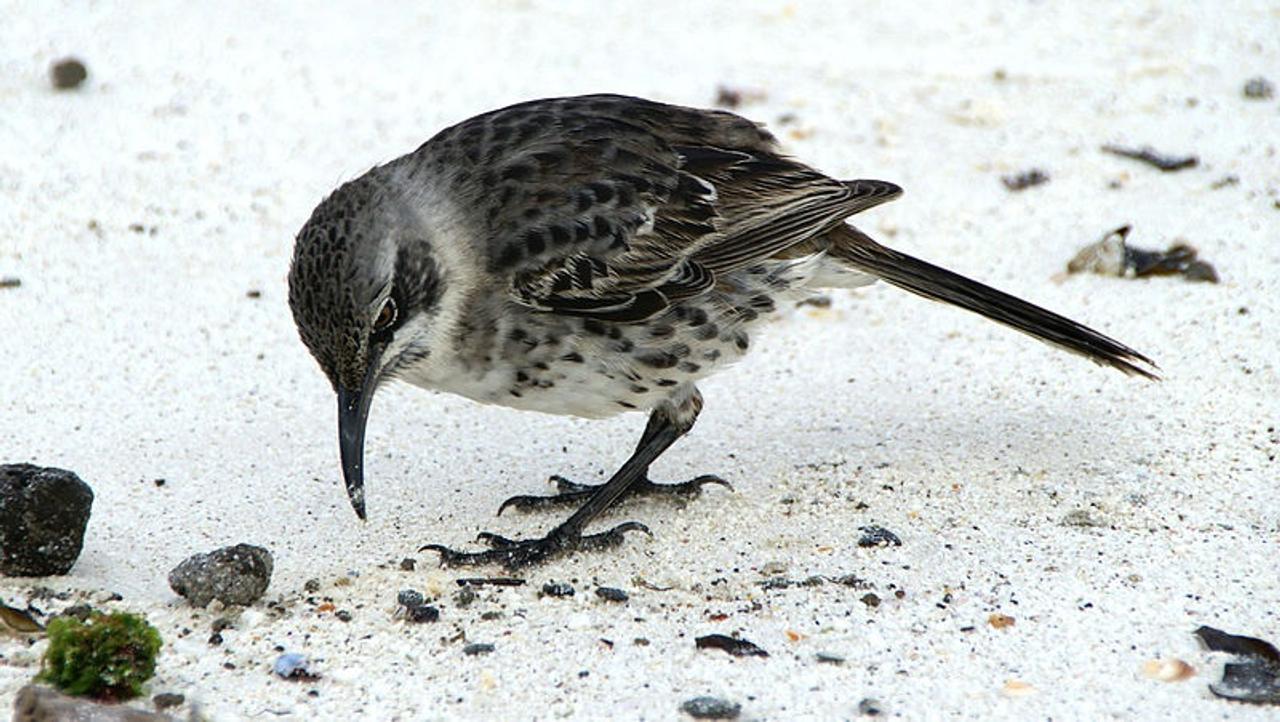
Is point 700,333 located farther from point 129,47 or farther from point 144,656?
point 129,47

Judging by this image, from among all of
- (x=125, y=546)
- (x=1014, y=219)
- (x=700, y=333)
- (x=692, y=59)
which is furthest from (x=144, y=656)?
(x=692, y=59)

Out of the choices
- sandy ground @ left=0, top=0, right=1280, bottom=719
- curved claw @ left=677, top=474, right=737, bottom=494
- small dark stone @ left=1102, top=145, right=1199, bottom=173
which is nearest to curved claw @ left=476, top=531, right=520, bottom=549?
sandy ground @ left=0, top=0, right=1280, bottom=719

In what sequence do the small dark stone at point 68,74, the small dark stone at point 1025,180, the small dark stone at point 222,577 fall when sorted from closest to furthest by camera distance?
the small dark stone at point 222,577
the small dark stone at point 1025,180
the small dark stone at point 68,74

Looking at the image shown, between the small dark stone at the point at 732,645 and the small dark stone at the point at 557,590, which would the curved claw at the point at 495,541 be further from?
the small dark stone at the point at 732,645

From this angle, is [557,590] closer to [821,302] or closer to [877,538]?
[877,538]

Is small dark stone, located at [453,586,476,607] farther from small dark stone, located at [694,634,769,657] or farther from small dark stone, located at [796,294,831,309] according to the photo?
small dark stone, located at [796,294,831,309]

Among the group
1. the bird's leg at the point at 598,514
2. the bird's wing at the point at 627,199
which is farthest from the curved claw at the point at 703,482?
the bird's wing at the point at 627,199
